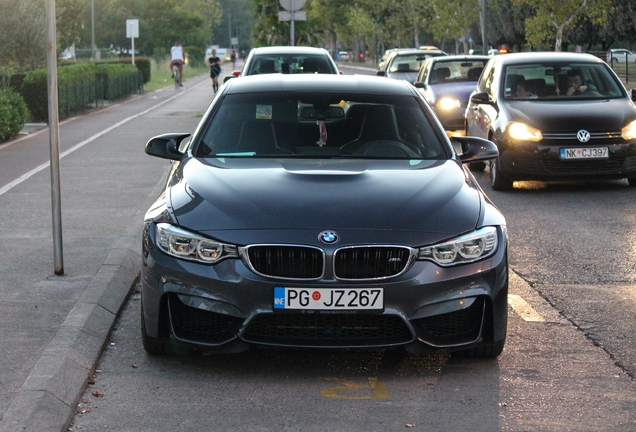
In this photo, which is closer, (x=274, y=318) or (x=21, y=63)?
(x=274, y=318)

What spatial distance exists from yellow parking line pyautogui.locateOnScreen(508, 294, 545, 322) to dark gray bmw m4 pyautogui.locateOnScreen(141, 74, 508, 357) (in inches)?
43.9

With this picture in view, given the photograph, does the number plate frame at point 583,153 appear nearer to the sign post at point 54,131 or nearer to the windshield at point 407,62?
the sign post at point 54,131

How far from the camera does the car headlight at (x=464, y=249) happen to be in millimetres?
5496

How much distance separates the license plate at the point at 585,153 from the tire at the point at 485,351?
748 centimetres

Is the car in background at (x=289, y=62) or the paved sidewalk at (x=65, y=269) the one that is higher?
the car in background at (x=289, y=62)

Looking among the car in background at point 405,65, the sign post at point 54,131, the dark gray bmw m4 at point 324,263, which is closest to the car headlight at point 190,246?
the dark gray bmw m4 at point 324,263

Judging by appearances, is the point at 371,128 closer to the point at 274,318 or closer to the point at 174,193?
the point at 174,193

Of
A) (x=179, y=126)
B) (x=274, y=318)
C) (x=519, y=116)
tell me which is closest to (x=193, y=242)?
(x=274, y=318)

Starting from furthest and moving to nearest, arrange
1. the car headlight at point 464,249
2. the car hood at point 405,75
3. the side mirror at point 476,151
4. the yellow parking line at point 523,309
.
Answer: the car hood at point 405,75 → the side mirror at point 476,151 → the yellow parking line at point 523,309 → the car headlight at point 464,249

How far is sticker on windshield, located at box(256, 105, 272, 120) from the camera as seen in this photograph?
Result: 23.2ft

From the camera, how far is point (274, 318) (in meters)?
5.48

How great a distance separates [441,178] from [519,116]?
7.62 metres

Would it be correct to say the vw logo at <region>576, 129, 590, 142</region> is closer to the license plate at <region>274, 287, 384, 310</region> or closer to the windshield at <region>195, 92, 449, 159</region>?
the windshield at <region>195, 92, 449, 159</region>

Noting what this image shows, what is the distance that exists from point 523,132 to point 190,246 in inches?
335
